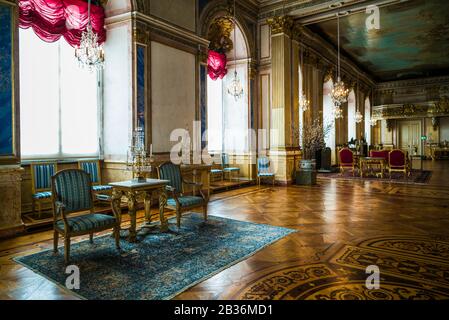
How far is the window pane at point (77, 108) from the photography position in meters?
5.75

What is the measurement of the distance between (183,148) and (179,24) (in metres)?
2.37

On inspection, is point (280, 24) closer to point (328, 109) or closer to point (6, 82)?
point (328, 109)

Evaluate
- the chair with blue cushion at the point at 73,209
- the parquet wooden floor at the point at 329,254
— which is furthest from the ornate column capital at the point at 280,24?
the chair with blue cushion at the point at 73,209

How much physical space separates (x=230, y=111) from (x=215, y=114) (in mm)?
428

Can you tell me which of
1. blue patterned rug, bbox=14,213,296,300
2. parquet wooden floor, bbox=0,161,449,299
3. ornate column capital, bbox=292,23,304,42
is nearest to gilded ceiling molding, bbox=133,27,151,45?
parquet wooden floor, bbox=0,161,449,299

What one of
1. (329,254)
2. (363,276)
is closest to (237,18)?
(329,254)

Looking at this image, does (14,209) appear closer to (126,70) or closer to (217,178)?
(126,70)

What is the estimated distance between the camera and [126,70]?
18.8 ft

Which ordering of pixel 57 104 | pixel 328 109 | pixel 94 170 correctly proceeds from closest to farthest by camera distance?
pixel 57 104
pixel 94 170
pixel 328 109

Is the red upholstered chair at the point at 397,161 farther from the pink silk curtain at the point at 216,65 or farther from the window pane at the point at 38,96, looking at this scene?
the window pane at the point at 38,96

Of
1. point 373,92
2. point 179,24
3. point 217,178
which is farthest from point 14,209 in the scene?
point 373,92

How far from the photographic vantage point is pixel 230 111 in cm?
928

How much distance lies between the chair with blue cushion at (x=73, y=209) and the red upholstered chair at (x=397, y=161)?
Result: 896 centimetres

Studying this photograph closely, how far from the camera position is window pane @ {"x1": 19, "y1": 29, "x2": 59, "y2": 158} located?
17.1ft
